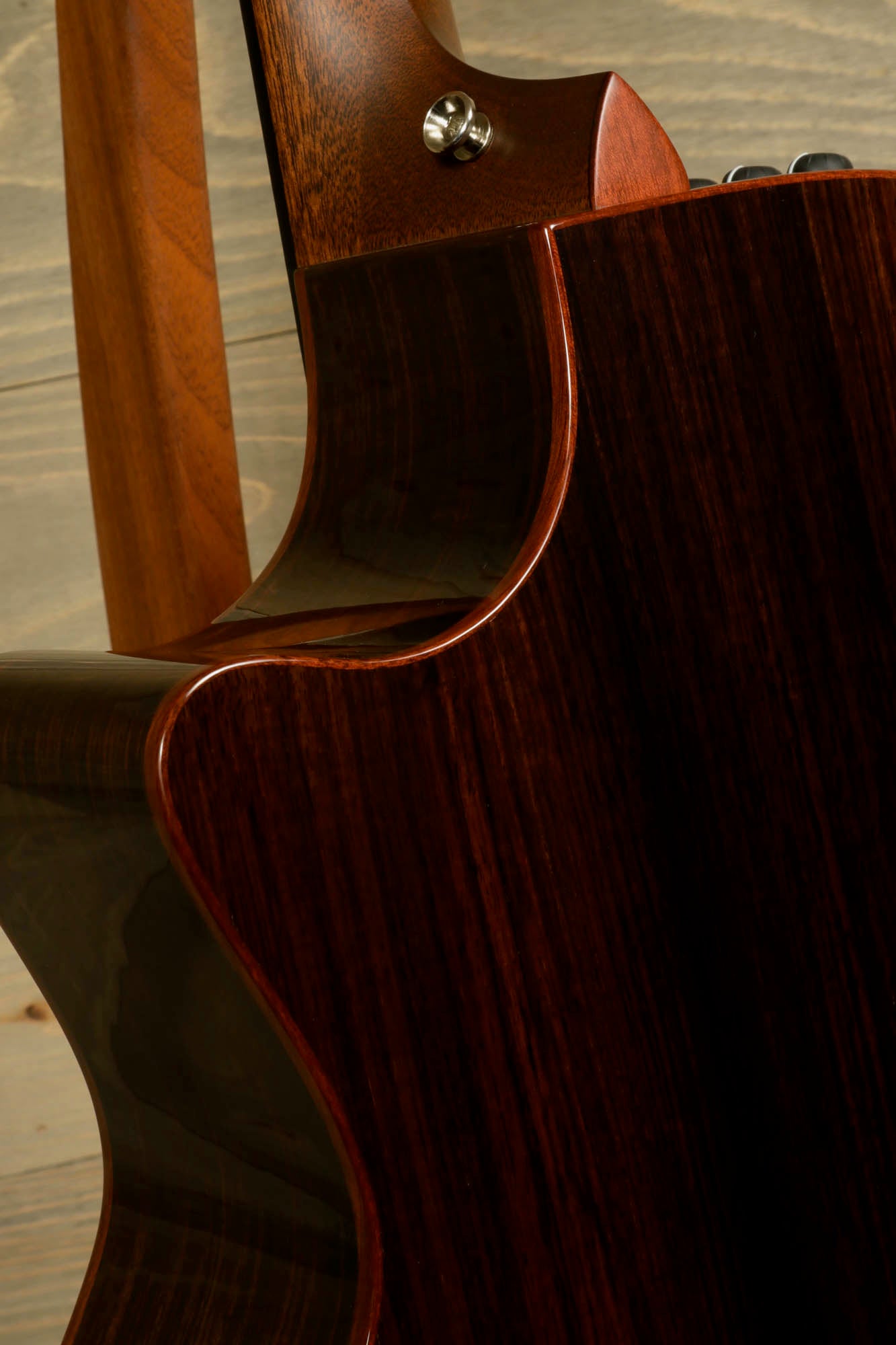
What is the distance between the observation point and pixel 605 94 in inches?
16.2

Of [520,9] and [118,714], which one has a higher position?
[520,9]

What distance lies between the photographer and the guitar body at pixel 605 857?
12.7 inches

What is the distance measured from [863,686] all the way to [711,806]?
56 mm

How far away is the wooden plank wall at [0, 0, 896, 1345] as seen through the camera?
0.78m

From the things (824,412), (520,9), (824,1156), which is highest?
(520,9)

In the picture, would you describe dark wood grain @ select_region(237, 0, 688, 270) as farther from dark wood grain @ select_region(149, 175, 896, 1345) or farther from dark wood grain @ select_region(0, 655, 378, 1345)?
dark wood grain @ select_region(0, 655, 378, 1345)

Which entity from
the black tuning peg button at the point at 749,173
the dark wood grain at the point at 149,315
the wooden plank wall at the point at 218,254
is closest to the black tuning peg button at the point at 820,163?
the black tuning peg button at the point at 749,173

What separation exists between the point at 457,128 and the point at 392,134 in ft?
0.09

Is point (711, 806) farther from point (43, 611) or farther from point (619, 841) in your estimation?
point (43, 611)

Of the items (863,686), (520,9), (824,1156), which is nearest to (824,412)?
(863,686)

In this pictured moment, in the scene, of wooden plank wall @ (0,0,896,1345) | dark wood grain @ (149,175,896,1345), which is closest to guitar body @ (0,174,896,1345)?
dark wood grain @ (149,175,896,1345)

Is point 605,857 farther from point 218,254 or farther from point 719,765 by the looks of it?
point 218,254

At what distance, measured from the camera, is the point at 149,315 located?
43cm

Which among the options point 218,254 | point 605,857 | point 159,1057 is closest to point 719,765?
point 605,857
